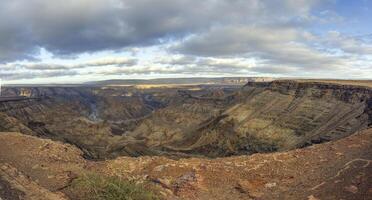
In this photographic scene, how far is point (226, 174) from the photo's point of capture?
1841 centimetres

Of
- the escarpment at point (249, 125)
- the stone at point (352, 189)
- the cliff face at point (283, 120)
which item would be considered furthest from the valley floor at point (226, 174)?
the cliff face at point (283, 120)

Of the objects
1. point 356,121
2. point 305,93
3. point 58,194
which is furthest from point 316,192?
point 305,93

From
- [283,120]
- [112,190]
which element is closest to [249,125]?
[283,120]

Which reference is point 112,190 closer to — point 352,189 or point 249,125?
point 352,189

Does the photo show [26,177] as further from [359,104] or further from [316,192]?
[359,104]

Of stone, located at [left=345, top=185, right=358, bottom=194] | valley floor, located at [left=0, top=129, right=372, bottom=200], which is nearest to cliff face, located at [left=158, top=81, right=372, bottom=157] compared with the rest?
valley floor, located at [left=0, top=129, right=372, bottom=200]

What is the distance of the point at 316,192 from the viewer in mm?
16141

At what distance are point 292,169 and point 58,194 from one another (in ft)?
30.8

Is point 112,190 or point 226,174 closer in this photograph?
point 112,190

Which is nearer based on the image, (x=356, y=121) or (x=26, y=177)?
(x=26, y=177)

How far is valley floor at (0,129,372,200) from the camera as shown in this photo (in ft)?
53.2

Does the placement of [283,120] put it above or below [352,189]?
below

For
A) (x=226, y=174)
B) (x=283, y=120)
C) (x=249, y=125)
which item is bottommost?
(x=249, y=125)

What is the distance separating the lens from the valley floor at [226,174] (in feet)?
53.2
